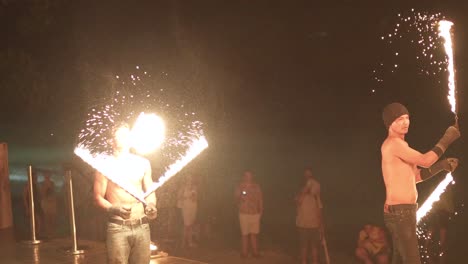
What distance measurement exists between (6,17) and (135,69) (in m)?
3.38

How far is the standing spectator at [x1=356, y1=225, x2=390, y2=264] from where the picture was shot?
389 inches

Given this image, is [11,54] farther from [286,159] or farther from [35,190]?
[286,159]

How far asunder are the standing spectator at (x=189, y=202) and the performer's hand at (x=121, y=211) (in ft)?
24.8

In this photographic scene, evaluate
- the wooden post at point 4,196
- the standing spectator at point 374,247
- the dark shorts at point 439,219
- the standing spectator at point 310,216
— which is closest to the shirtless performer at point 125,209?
the standing spectator at point 374,247

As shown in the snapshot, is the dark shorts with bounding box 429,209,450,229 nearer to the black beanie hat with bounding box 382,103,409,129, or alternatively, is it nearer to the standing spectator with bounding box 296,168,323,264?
the standing spectator with bounding box 296,168,323,264

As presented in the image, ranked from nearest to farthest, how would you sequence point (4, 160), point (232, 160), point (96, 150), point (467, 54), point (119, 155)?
Answer: point (119, 155) < point (96, 150) < point (467, 54) < point (4, 160) < point (232, 160)

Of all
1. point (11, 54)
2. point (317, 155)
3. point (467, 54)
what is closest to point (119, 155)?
point (467, 54)

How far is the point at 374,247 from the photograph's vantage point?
9.98 meters

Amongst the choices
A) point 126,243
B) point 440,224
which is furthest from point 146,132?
point 440,224

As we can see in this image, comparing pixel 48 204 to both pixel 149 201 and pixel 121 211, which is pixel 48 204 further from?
pixel 121 211

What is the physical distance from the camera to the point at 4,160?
45.5 ft

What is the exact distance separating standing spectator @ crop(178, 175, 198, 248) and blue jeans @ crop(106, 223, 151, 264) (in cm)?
734

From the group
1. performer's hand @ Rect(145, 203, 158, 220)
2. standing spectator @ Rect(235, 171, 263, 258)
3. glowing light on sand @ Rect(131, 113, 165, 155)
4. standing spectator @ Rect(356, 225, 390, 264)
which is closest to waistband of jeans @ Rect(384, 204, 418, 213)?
performer's hand @ Rect(145, 203, 158, 220)

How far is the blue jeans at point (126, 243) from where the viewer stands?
557cm
